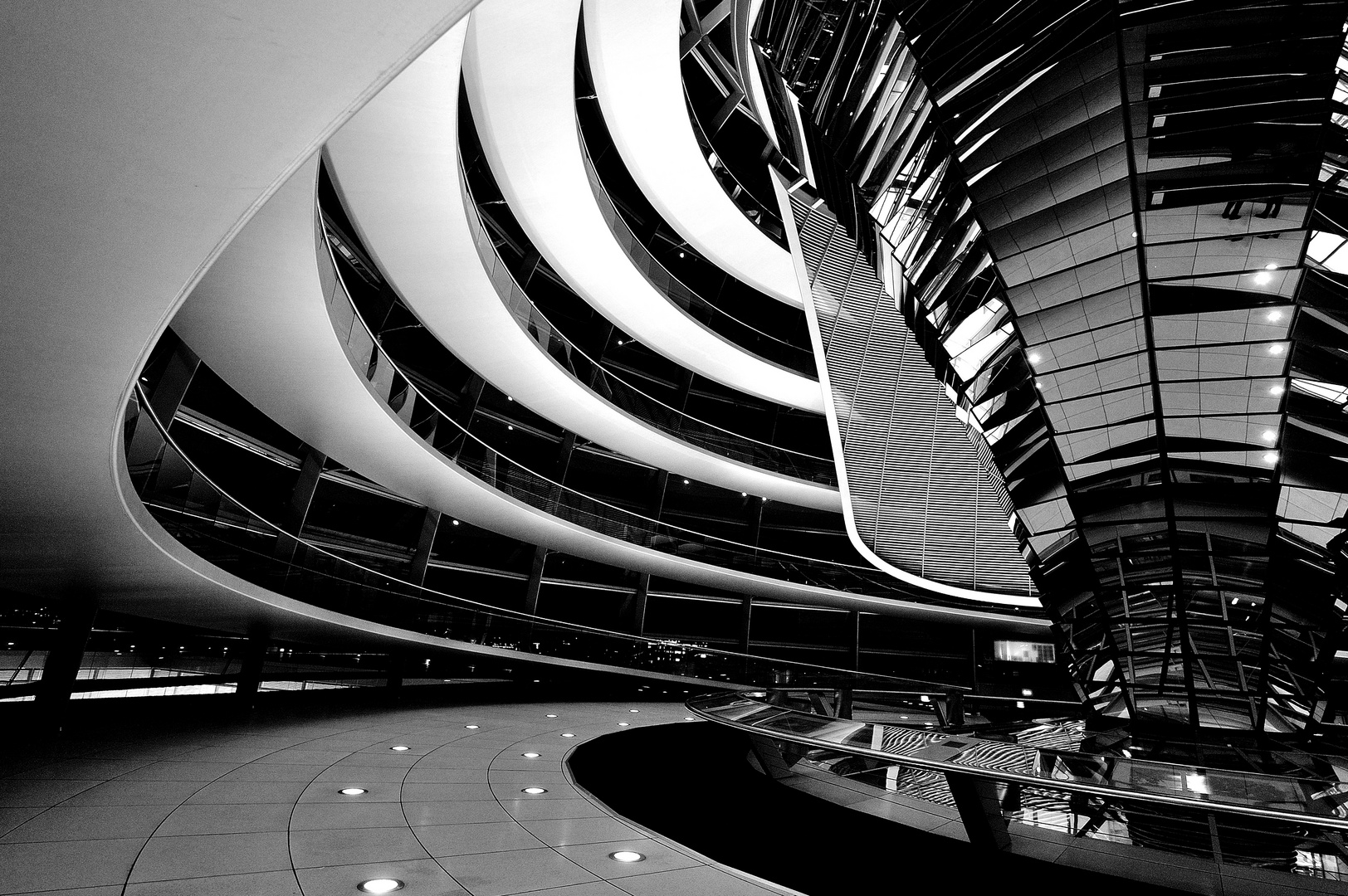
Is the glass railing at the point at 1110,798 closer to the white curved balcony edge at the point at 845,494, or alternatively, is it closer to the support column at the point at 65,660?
the support column at the point at 65,660

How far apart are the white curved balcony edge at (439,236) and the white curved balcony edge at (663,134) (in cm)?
365

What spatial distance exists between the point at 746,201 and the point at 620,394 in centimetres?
607

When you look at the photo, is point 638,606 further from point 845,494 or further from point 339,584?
point 339,584

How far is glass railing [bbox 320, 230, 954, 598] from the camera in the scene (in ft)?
37.0

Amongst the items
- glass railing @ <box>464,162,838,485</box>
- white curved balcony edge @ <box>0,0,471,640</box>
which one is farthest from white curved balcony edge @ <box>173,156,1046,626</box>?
glass railing @ <box>464,162,838,485</box>

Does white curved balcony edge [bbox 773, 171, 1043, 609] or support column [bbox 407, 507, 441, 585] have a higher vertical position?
white curved balcony edge [bbox 773, 171, 1043, 609]

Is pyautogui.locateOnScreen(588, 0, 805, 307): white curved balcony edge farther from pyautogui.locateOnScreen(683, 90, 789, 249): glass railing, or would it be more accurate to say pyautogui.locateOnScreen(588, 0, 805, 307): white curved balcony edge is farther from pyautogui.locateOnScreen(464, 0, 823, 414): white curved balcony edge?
pyautogui.locateOnScreen(464, 0, 823, 414): white curved balcony edge

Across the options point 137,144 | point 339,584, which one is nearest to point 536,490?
point 339,584

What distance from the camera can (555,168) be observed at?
13359 millimetres

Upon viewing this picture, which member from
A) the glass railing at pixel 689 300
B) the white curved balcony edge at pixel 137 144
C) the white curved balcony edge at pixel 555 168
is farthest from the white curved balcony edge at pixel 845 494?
the white curved balcony edge at pixel 137 144

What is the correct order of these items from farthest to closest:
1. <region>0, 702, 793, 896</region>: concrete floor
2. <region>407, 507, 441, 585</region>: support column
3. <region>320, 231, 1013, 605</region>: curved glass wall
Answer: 1. <region>407, 507, 441, 585</region>: support column
2. <region>320, 231, 1013, 605</region>: curved glass wall
3. <region>0, 702, 793, 896</region>: concrete floor

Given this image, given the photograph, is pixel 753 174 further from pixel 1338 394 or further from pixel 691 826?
pixel 691 826

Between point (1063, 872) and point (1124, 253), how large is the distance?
5691mm

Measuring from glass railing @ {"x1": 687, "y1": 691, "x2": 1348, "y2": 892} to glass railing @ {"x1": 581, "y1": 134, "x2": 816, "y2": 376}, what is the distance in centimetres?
1094
